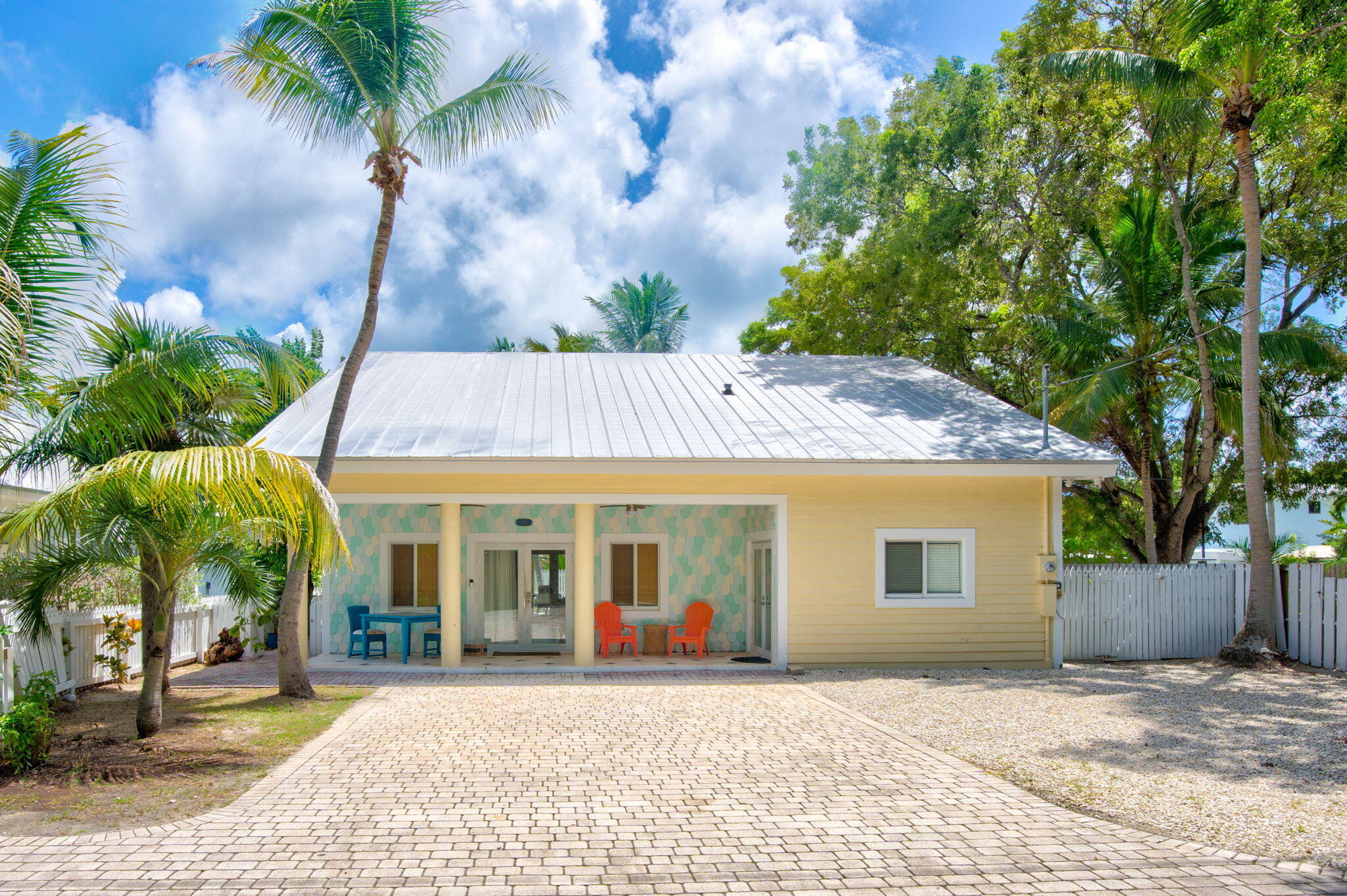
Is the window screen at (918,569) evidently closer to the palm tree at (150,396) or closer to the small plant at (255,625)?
the palm tree at (150,396)

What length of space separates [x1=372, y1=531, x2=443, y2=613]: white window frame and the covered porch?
17 mm

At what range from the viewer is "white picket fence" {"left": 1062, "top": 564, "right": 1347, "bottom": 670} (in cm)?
1487

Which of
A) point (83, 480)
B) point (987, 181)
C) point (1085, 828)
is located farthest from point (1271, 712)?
point (987, 181)

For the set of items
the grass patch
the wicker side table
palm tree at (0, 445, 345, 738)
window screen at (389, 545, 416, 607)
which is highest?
palm tree at (0, 445, 345, 738)

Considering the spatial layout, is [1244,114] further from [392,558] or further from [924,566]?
[392,558]

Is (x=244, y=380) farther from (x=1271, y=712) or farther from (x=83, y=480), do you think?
(x=1271, y=712)

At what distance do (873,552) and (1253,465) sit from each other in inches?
231

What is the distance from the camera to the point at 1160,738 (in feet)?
28.2

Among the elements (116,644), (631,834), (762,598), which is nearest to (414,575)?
(116,644)

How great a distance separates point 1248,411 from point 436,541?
12994 millimetres

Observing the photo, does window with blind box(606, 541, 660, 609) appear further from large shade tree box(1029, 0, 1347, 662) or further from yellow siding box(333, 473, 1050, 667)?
large shade tree box(1029, 0, 1347, 662)

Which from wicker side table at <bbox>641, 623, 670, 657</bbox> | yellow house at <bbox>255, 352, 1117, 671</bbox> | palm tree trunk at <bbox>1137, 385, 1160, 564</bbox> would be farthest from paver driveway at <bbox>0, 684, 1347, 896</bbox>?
palm tree trunk at <bbox>1137, 385, 1160, 564</bbox>

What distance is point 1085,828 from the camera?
5793mm

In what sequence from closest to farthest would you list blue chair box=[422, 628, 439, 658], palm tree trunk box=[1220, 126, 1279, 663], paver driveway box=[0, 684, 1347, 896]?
1. paver driveway box=[0, 684, 1347, 896]
2. palm tree trunk box=[1220, 126, 1279, 663]
3. blue chair box=[422, 628, 439, 658]
